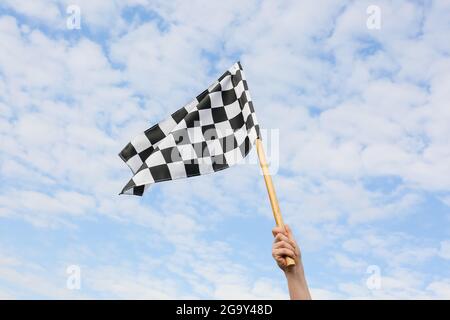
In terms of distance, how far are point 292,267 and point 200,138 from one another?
2500 millimetres

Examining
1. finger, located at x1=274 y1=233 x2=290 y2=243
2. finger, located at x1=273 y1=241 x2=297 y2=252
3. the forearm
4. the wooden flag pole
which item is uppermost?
the wooden flag pole

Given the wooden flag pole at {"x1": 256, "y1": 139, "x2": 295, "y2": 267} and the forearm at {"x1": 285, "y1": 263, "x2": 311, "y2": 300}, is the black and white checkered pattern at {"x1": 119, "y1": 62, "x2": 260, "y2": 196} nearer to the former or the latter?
the wooden flag pole at {"x1": 256, "y1": 139, "x2": 295, "y2": 267}

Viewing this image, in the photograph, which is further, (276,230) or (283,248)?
(276,230)

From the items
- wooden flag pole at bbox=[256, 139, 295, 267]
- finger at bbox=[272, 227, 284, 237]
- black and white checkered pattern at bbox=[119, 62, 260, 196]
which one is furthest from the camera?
black and white checkered pattern at bbox=[119, 62, 260, 196]

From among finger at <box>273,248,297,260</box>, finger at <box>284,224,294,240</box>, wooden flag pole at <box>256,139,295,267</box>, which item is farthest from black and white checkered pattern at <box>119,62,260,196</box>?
finger at <box>273,248,297,260</box>

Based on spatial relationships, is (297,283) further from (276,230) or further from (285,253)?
(276,230)

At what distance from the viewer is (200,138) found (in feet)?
20.5

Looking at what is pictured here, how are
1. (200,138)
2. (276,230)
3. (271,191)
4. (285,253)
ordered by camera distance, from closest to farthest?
(285,253) → (276,230) → (271,191) → (200,138)

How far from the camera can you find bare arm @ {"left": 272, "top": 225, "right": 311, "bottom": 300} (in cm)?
426

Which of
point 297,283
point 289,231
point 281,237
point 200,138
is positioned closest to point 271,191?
point 289,231

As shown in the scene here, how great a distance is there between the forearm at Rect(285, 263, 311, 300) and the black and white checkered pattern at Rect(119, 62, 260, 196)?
6.63 ft

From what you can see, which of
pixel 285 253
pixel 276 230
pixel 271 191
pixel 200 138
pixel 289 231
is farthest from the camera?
pixel 200 138
